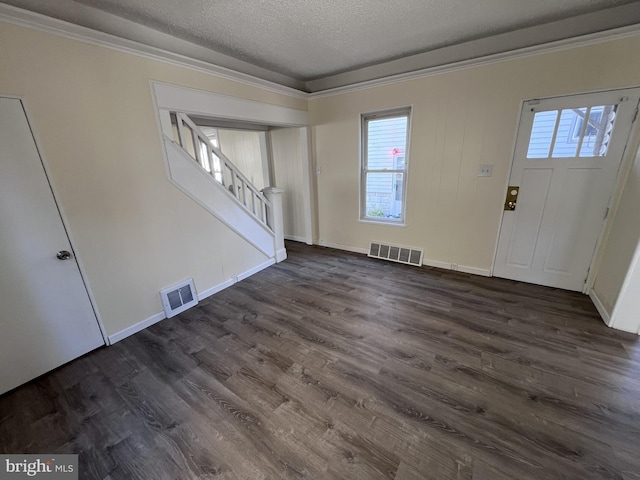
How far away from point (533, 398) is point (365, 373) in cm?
110

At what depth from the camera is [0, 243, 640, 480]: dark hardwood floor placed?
1328mm

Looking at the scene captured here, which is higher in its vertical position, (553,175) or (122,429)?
(553,175)

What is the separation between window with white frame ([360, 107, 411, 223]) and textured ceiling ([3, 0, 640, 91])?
0.84 meters

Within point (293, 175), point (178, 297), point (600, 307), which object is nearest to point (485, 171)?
point (600, 307)

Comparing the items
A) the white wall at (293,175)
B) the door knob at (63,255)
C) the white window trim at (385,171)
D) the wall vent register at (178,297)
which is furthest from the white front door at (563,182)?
the door knob at (63,255)

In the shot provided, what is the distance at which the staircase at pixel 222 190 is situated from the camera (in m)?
2.53

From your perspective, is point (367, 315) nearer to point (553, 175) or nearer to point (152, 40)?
point (553, 175)

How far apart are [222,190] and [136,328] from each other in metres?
1.69

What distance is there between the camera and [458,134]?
3064 millimetres

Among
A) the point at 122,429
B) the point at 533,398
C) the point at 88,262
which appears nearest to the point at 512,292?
the point at 533,398

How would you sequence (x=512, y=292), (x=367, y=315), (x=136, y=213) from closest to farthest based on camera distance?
(x=136, y=213) → (x=367, y=315) → (x=512, y=292)

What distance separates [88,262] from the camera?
6.81ft

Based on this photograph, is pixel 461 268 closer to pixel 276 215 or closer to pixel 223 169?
pixel 276 215

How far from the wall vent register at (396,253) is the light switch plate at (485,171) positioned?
1266 mm
